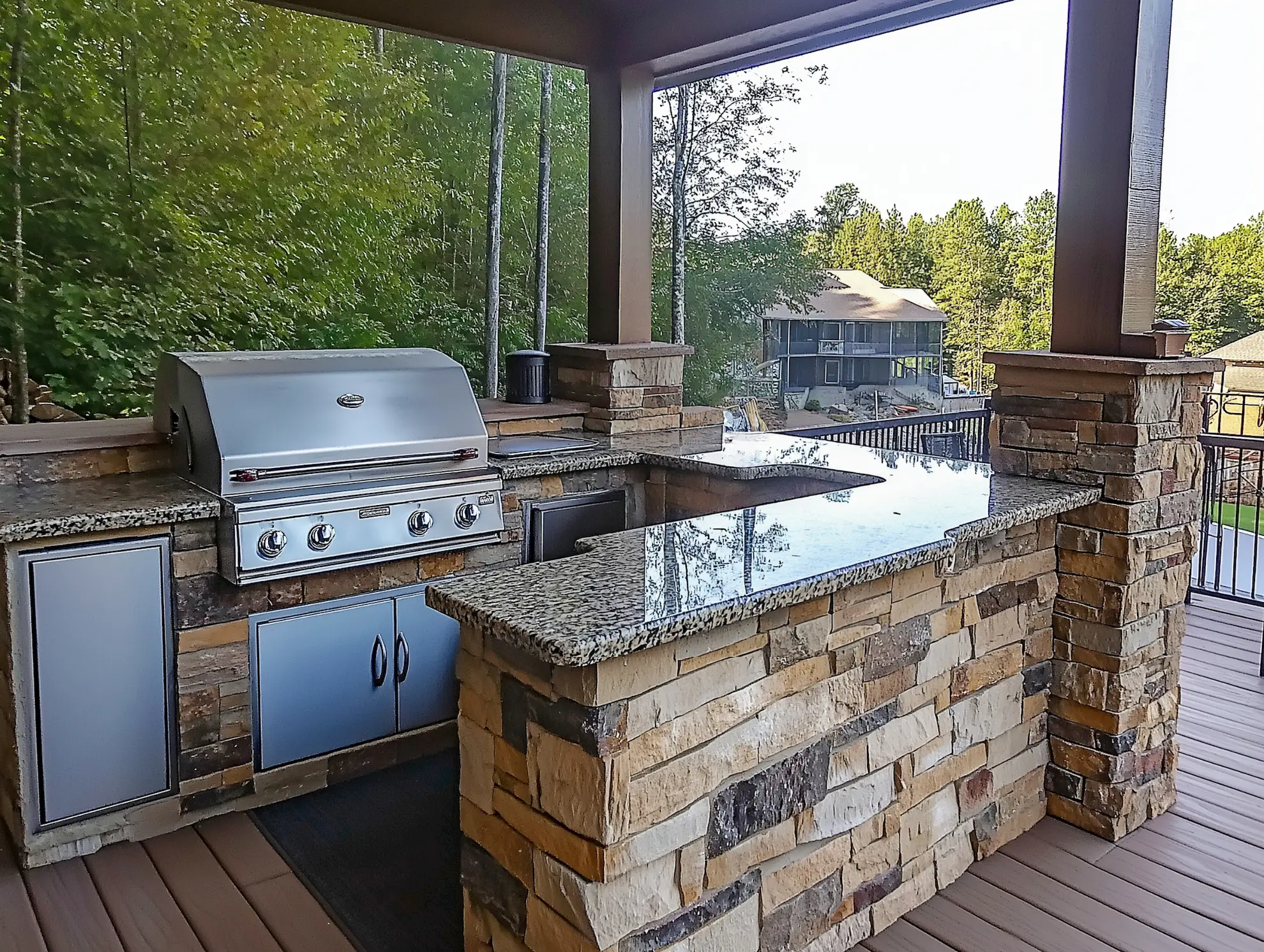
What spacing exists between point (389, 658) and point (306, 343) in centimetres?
221

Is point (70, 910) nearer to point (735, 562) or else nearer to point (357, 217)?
point (735, 562)

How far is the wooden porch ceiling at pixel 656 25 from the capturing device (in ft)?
11.3

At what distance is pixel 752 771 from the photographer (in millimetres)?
1826

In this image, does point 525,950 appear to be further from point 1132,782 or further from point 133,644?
point 1132,782

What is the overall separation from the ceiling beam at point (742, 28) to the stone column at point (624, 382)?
3.90 feet

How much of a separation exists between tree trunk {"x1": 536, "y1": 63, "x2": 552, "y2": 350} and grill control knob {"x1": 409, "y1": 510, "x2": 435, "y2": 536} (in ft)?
9.39

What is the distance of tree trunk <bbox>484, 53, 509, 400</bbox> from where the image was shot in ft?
18.1

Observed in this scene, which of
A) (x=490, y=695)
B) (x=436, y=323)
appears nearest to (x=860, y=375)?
(x=436, y=323)

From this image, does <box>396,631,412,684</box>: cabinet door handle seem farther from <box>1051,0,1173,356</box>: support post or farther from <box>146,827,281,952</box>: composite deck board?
<box>1051,0,1173,356</box>: support post

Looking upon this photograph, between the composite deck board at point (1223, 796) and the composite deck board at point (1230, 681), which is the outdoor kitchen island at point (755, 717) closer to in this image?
the composite deck board at point (1223, 796)

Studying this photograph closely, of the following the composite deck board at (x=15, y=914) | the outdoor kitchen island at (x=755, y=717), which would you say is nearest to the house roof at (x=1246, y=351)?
the outdoor kitchen island at (x=755, y=717)

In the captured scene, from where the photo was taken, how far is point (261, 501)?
106 inches

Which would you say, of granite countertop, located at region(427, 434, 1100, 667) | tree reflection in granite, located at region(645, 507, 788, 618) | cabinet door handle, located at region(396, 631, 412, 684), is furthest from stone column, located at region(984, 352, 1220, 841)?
cabinet door handle, located at region(396, 631, 412, 684)

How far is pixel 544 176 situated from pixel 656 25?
1.84m
